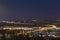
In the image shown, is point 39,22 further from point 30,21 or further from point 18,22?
point 18,22

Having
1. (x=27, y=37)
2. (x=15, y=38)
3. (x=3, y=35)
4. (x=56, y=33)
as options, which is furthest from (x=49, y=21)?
(x=3, y=35)

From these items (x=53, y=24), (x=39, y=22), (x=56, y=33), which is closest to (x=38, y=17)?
(x=39, y=22)

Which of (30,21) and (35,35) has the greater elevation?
(30,21)

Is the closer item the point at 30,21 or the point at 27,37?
the point at 27,37

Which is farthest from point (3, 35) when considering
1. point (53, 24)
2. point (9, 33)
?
point (53, 24)

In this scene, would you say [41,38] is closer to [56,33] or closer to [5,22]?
[56,33]

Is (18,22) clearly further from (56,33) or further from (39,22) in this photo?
(56,33)

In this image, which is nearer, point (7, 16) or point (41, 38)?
point (41, 38)

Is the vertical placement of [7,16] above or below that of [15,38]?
above
